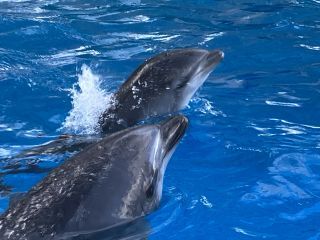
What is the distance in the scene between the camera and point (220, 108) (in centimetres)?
778

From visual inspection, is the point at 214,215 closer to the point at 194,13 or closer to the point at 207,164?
the point at 207,164

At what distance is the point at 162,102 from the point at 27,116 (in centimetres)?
180

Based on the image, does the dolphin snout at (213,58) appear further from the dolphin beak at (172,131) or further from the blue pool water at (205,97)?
the dolphin beak at (172,131)

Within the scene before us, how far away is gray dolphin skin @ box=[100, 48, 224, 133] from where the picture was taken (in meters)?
6.76

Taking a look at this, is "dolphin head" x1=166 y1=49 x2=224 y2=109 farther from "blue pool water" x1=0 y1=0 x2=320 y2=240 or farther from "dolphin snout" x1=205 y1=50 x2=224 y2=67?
"blue pool water" x1=0 y1=0 x2=320 y2=240

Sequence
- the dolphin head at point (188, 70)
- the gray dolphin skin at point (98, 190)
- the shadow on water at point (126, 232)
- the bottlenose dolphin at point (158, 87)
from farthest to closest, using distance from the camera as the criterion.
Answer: the dolphin head at point (188, 70), the bottlenose dolphin at point (158, 87), the shadow on water at point (126, 232), the gray dolphin skin at point (98, 190)

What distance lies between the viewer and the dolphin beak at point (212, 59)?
23.4 feet

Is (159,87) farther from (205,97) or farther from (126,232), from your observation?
(126,232)

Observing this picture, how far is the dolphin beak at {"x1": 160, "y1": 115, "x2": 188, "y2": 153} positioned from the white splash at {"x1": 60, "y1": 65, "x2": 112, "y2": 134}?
196 centimetres

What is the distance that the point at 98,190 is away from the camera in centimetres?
409

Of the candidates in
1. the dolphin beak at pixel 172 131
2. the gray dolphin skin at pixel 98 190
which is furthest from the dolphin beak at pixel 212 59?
the gray dolphin skin at pixel 98 190

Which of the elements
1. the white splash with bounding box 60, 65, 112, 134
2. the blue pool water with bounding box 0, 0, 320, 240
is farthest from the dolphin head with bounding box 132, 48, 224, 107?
the white splash with bounding box 60, 65, 112, 134

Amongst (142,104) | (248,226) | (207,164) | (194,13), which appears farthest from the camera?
(194,13)

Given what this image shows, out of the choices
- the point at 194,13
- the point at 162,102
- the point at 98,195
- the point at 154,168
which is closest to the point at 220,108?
the point at 162,102
